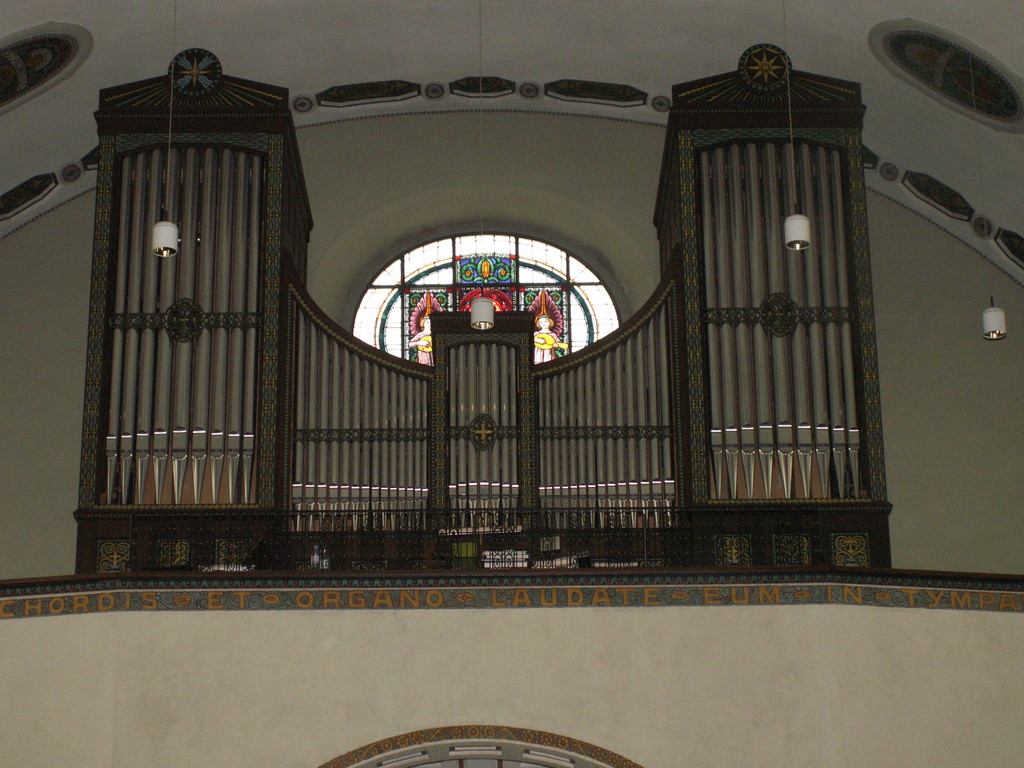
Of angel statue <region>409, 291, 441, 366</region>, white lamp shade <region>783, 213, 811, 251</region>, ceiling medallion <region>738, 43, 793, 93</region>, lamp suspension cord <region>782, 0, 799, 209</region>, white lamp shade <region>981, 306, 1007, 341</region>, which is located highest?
ceiling medallion <region>738, 43, 793, 93</region>

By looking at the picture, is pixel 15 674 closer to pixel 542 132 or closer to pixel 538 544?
pixel 538 544

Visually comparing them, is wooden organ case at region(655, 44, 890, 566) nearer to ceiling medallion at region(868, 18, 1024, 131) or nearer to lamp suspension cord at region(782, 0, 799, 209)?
lamp suspension cord at region(782, 0, 799, 209)

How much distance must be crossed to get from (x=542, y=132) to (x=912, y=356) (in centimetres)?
521

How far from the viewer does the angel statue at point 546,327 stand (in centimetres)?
1549

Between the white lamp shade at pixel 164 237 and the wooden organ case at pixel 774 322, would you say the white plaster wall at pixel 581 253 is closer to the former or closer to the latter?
the wooden organ case at pixel 774 322

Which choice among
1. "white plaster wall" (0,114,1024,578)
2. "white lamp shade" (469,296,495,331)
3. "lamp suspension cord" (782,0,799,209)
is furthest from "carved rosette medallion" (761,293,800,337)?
"white plaster wall" (0,114,1024,578)

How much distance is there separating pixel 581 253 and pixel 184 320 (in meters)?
5.79

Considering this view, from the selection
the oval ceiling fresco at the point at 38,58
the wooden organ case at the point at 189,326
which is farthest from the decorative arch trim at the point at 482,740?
the oval ceiling fresco at the point at 38,58

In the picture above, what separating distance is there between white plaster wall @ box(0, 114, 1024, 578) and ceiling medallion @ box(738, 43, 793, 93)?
123 inches

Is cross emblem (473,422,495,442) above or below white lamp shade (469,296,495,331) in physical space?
below

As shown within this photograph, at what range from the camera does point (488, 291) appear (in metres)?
15.6

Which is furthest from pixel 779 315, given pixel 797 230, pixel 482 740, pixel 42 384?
pixel 42 384

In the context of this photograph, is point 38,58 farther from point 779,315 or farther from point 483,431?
point 779,315

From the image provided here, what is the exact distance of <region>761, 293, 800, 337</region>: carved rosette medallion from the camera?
1152 cm
